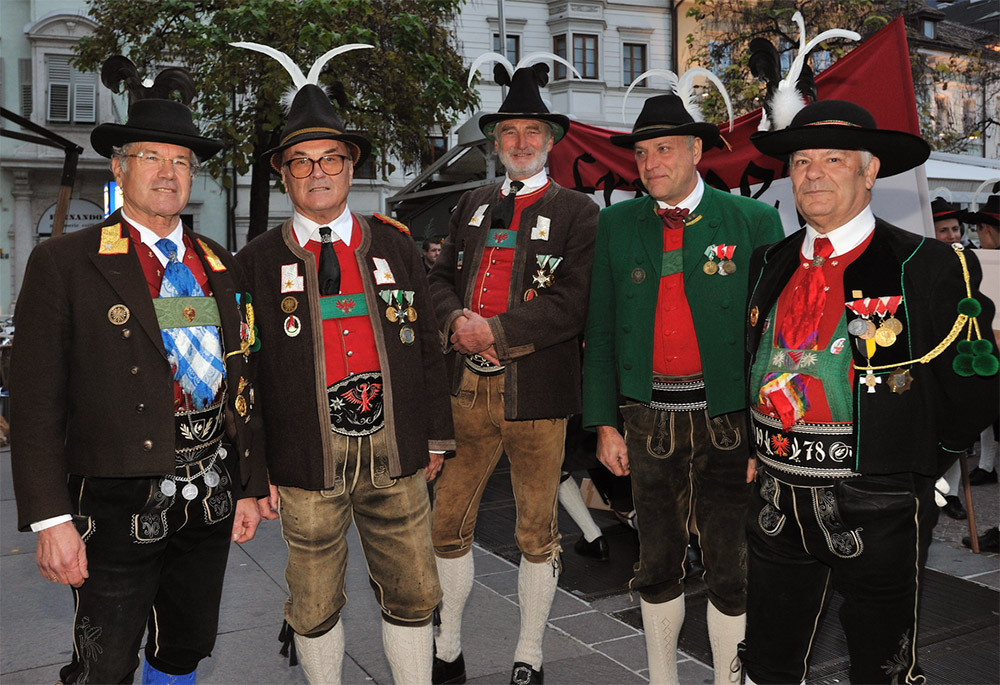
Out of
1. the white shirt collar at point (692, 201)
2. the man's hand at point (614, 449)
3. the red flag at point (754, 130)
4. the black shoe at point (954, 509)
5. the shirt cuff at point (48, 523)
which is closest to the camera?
the shirt cuff at point (48, 523)

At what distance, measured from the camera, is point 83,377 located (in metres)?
2.77

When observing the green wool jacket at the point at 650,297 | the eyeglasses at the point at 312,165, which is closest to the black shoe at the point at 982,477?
the green wool jacket at the point at 650,297

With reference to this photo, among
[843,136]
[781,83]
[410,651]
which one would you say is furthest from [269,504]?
[781,83]

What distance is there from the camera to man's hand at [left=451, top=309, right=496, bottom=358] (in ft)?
12.7

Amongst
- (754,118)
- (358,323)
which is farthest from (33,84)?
(358,323)

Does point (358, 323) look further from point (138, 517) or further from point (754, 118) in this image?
point (754, 118)

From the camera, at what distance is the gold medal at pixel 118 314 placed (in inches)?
110

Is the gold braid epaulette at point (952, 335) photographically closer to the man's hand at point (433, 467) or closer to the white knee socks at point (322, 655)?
the man's hand at point (433, 467)

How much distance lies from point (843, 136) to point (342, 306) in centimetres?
181

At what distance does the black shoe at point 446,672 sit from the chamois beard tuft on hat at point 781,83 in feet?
8.66

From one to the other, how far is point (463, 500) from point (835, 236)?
2.04 metres

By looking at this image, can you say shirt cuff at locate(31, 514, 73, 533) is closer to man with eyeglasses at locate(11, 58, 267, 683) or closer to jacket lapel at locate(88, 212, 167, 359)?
man with eyeglasses at locate(11, 58, 267, 683)

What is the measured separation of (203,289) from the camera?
306 cm

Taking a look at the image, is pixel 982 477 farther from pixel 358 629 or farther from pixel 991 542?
pixel 358 629
